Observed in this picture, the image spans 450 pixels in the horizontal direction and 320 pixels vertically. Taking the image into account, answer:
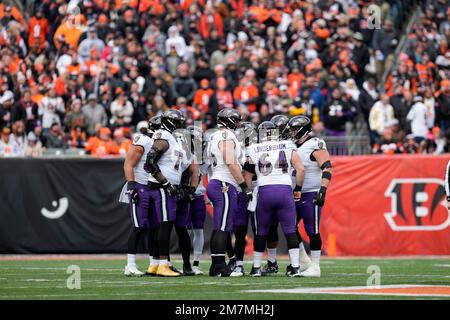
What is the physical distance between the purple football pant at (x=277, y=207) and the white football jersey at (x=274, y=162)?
3.5 inches

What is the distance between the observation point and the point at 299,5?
2595cm

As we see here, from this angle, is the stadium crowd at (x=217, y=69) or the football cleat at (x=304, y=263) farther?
the stadium crowd at (x=217, y=69)

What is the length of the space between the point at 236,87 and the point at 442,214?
5.52 meters

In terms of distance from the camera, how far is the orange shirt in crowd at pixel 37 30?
25.7 m

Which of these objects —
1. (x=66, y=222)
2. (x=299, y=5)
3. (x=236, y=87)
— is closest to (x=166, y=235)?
(x=66, y=222)

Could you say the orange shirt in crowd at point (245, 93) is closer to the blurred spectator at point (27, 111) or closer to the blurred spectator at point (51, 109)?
the blurred spectator at point (51, 109)

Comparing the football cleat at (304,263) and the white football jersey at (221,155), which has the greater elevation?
the white football jersey at (221,155)

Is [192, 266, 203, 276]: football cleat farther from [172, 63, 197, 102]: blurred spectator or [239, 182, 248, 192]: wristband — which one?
[172, 63, 197, 102]: blurred spectator

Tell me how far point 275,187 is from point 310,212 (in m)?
0.76

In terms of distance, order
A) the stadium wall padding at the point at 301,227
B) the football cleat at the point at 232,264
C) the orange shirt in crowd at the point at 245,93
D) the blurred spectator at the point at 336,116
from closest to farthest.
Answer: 1. the football cleat at the point at 232,264
2. the stadium wall padding at the point at 301,227
3. the blurred spectator at the point at 336,116
4. the orange shirt in crowd at the point at 245,93

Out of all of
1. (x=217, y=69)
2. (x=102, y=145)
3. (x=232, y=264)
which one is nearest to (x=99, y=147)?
(x=102, y=145)

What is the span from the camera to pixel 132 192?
13.9m

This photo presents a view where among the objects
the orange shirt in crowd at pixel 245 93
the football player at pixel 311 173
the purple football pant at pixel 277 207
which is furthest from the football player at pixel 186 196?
the orange shirt in crowd at pixel 245 93
